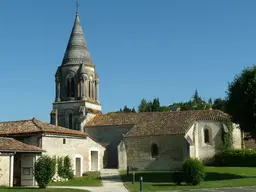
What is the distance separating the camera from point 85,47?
2191 inches

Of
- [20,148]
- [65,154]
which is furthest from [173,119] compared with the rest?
[20,148]

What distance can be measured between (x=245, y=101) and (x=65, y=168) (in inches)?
638

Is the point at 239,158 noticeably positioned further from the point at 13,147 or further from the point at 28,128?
the point at 13,147

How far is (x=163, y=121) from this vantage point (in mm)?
44188

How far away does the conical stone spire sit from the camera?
54094 millimetres

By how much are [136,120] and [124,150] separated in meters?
5.30

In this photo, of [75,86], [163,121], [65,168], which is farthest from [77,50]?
[65,168]

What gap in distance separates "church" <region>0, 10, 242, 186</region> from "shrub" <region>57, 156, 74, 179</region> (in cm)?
58

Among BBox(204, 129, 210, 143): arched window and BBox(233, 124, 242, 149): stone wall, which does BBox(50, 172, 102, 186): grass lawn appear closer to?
BBox(204, 129, 210, 143): arched window

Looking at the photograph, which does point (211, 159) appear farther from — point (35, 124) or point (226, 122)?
point (35, 124)

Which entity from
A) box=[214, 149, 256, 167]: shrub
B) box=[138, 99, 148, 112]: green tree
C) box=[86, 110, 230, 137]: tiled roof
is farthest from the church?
box=[138, 99, 148, 112]: green tree

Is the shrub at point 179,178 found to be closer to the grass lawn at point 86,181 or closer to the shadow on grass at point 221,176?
the shadow on grass at point 221,176

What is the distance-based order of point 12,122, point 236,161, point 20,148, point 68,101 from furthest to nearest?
point 68,101, point 236,161, point 12,122, point 20,148

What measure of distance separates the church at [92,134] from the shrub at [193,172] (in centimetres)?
1079
